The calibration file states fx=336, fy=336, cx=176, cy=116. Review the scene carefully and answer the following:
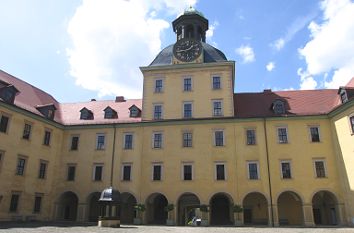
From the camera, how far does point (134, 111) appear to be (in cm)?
3431

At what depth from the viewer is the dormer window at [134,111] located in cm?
3416

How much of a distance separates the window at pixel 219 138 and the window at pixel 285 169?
5.59 meters

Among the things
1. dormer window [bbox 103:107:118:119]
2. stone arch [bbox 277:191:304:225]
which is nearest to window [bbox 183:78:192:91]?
dormer window [bbox 103:107:118:119]

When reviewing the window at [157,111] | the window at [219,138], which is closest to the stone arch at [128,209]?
the window at [157,111]

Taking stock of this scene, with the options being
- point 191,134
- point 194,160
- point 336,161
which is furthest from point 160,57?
point 336,161

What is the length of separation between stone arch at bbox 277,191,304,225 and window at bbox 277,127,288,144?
4604mm

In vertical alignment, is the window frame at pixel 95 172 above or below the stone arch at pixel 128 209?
above

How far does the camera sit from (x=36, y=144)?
3052 centimetres

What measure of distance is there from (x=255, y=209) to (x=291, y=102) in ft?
35.6

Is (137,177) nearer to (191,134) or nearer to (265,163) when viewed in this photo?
(191,134)

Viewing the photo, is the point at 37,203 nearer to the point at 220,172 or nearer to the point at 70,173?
the point at 70,173

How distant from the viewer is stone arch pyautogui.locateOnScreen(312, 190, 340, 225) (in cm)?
2880

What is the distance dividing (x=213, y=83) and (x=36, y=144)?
1750 cm

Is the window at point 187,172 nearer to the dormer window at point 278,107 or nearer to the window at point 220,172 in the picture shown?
the window at point 220,172
